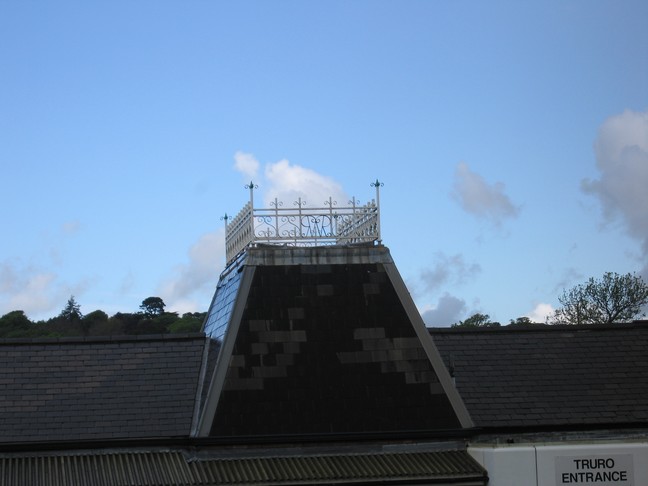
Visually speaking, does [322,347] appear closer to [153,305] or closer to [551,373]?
[551,373]

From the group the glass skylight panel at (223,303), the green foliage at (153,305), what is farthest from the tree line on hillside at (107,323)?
the glass skylight panel at (223,303)

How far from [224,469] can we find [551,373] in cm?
810

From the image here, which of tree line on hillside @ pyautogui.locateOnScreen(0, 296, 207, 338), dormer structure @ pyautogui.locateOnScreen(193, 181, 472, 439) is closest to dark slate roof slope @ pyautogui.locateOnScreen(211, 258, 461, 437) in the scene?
dormer structure @ pyautogui.locateOnScreen(193, 181, 472, 439)

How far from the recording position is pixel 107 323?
101 meters

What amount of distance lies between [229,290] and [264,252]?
145 cm

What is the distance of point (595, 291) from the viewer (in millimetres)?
71812

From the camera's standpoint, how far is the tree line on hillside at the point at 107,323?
8229 cm

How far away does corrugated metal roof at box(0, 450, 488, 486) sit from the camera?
1997cm

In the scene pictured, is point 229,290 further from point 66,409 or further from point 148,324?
point 148,324

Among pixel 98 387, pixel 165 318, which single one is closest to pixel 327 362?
pixel 98 387

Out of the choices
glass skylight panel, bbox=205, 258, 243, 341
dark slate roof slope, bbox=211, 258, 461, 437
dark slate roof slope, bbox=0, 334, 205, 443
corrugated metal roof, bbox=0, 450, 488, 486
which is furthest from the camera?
glass skylight panel, bbox=205, 258, 243, 341

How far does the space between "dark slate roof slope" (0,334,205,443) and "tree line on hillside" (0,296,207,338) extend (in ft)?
176

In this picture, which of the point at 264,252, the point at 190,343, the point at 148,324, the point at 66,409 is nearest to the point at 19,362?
the point at 66,409

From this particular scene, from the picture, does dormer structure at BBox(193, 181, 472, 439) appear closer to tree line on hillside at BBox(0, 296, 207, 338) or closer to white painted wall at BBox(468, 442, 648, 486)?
white painted wall at BBox(468, 442, 648, 486)
